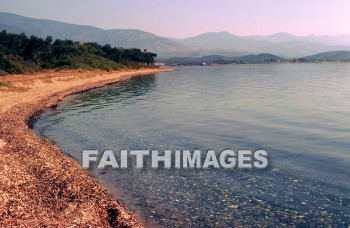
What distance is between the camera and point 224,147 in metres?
25.0

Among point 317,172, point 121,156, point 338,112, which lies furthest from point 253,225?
point 338,112

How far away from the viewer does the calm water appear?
1463cm

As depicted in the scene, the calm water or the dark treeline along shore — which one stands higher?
the dark treeline along shore

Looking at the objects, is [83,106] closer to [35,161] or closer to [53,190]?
[35,161]

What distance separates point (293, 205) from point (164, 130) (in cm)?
1768

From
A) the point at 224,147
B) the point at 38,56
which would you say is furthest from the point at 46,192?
the point at 38,56

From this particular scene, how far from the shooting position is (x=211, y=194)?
54.2 feet

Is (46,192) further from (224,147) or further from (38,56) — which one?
(38,56)

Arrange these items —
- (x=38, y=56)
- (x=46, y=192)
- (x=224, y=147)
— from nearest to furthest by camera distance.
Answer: (x=46, y=192)
(x=224, y=147)
(x=38, y=56)

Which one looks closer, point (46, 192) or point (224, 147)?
point (46, 192)

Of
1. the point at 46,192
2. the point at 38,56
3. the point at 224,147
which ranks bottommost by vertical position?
the point at 224,147

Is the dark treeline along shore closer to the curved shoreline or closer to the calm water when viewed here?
the calm water

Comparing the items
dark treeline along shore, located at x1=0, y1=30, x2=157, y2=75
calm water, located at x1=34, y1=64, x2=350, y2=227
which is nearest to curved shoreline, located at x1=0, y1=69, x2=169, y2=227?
calm water, located at x1=34, y1=64, x2=350, y2=227

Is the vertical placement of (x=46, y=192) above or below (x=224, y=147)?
above
